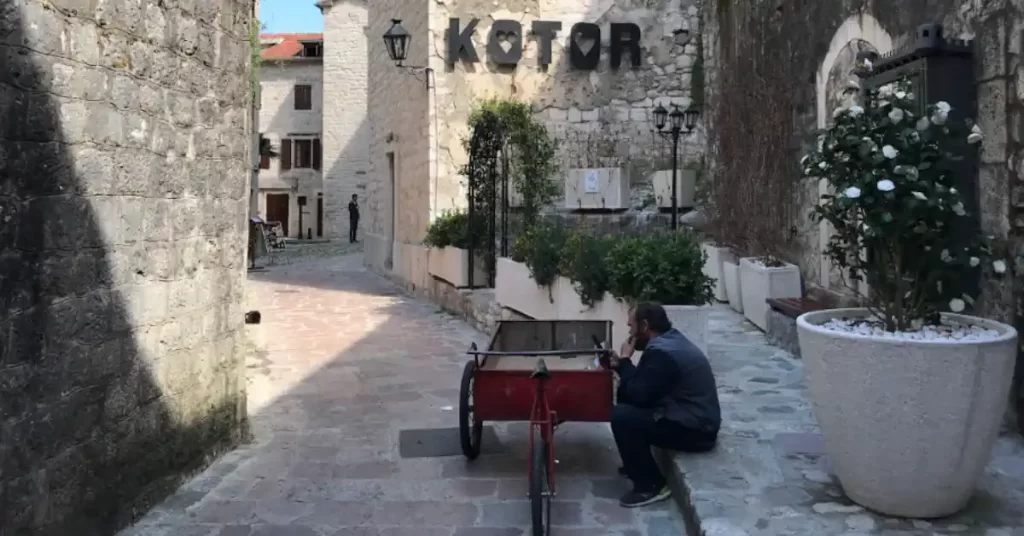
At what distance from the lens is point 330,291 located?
14.5m

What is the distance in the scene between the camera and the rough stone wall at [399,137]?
12906 millimetres

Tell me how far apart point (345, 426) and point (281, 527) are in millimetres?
1814

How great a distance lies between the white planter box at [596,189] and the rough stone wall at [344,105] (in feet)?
67.3

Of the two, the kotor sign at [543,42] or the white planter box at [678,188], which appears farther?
the kotor sign at [543,42]

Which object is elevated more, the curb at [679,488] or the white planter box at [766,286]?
the white planter box at [766,286]

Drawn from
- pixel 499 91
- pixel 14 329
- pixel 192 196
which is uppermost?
pixel 499 91

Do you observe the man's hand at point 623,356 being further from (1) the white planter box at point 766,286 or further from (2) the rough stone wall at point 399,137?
(2) the rough stone wall at point 399,137

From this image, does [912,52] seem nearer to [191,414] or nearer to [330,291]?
[191,414]

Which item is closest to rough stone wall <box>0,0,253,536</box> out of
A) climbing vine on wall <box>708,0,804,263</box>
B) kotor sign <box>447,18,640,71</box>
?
climbing vine on wall <box>708,0,804,263</box>

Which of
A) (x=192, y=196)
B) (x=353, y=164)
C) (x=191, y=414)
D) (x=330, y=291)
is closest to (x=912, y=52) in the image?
(x=192, y=196)

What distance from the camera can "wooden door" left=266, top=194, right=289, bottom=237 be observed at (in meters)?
36.9

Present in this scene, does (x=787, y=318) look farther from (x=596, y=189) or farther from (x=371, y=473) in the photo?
(x=596, y=189)

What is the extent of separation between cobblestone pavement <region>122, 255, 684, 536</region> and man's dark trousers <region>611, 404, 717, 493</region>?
0.50 ft

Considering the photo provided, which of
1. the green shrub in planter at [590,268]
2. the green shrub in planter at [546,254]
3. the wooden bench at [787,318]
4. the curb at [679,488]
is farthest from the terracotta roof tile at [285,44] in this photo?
the curb at [679,488]
